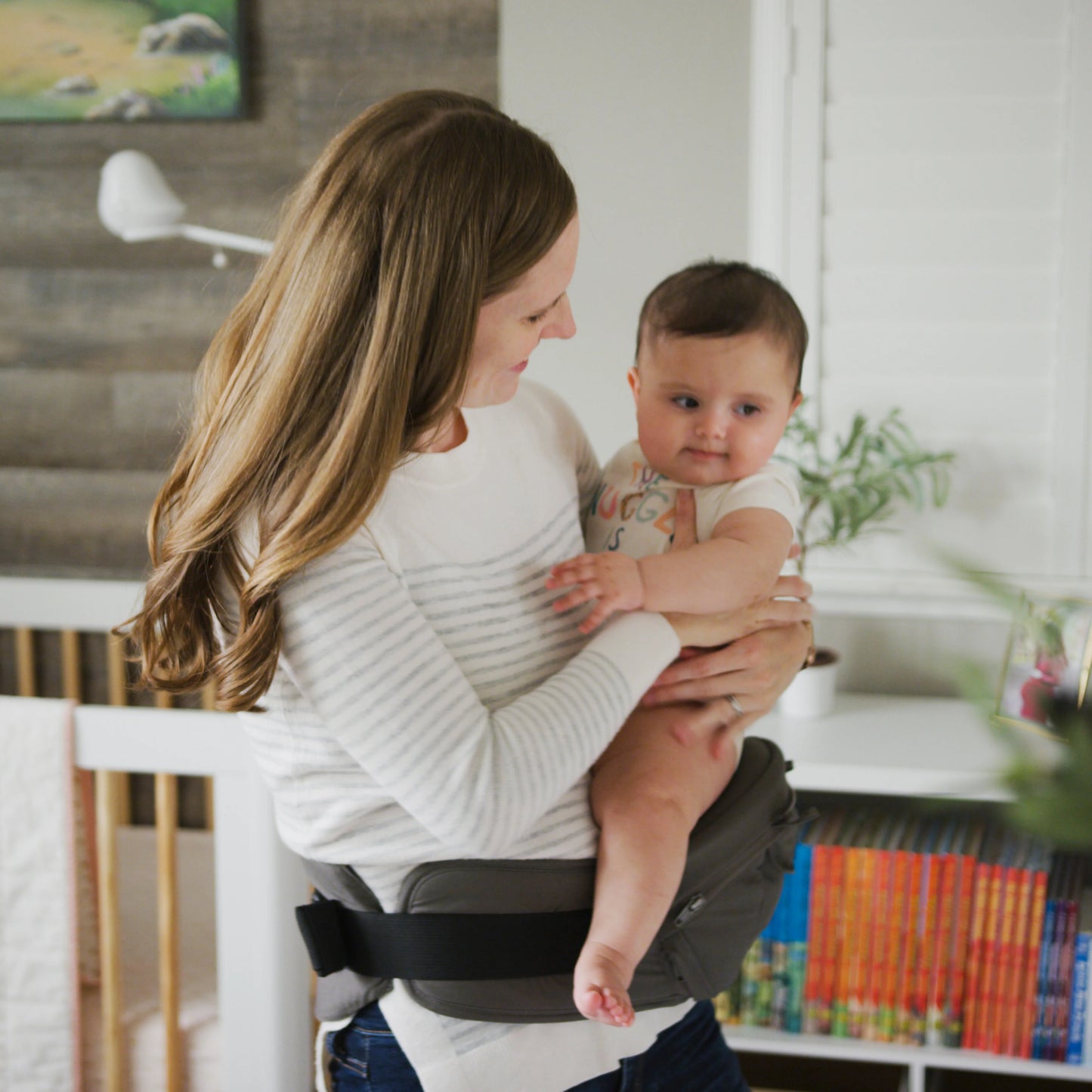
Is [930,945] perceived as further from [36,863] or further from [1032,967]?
[36,863]

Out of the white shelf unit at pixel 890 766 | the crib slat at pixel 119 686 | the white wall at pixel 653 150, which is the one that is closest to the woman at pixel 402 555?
the white shelf unit at pixel 890 766

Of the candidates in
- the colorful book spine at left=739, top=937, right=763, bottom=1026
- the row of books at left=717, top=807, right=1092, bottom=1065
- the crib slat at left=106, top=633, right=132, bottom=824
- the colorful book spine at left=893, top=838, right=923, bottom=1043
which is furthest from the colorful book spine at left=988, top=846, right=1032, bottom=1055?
the crib slat at left=106, top=633, right=132, bottom=824

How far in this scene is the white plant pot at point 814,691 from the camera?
198 centimetres

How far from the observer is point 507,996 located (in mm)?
856

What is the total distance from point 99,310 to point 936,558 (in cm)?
236

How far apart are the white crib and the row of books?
889 mm

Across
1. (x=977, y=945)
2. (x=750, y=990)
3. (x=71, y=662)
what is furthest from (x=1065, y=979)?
(x=71, y=662)

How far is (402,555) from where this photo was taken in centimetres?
81

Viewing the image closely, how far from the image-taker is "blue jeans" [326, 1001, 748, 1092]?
898mm

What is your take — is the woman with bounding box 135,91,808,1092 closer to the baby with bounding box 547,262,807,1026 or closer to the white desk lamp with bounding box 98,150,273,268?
the baby with bounding box 547,262,807,1026

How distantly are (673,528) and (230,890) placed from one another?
57 cm

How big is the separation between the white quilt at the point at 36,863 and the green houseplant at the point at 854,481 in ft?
3.75

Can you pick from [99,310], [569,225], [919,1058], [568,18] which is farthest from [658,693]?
[99,310]

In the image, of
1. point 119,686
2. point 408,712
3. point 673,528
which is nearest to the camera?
point 408,712
